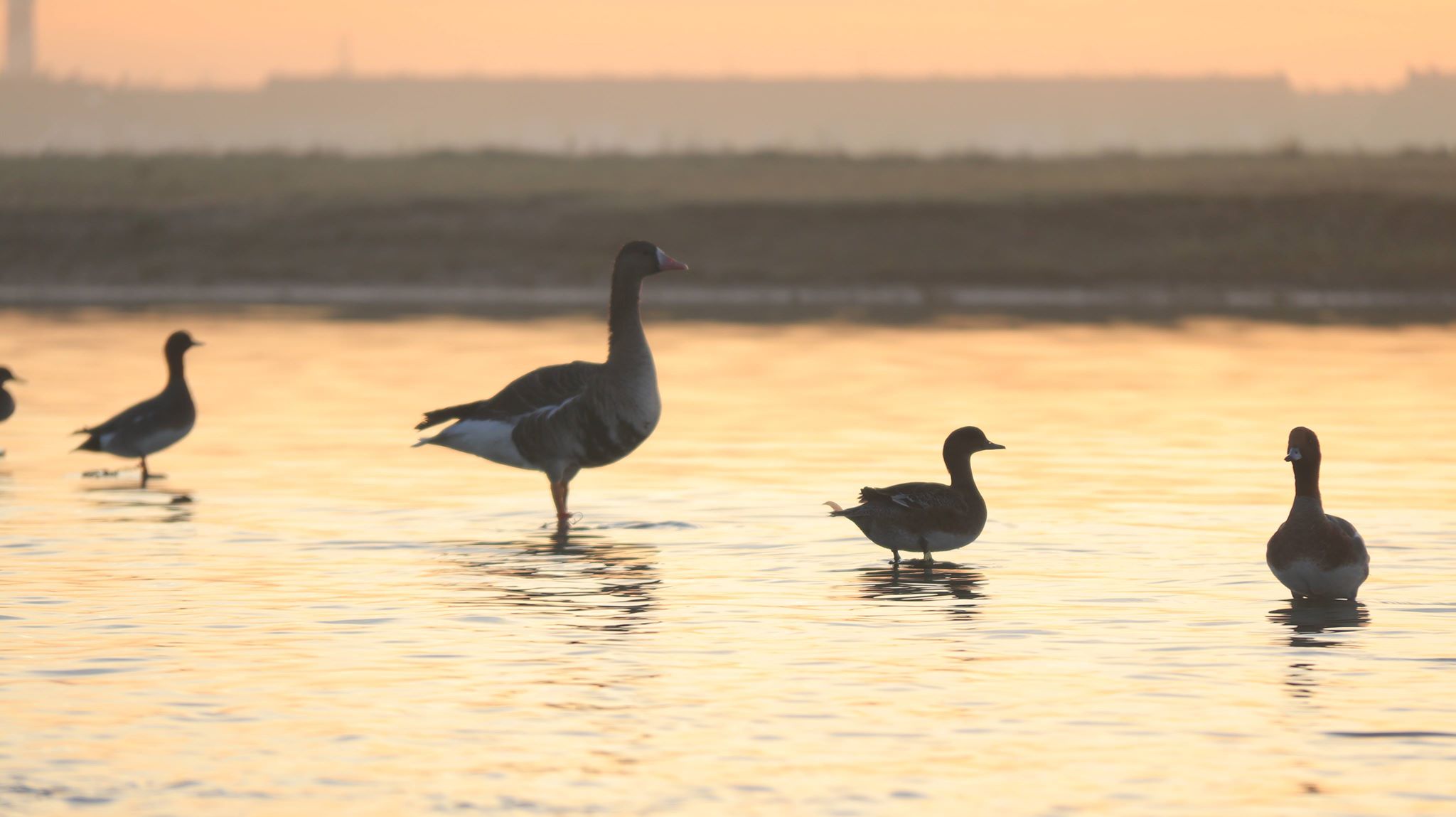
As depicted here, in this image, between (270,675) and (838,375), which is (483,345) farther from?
(270,675)

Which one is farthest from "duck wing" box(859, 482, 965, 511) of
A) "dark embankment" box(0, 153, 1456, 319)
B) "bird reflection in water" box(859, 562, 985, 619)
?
"dark embankment" box(0, 153, 1456, 319)

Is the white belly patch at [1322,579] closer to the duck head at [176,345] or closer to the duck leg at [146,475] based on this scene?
the duck leg at [146,475]

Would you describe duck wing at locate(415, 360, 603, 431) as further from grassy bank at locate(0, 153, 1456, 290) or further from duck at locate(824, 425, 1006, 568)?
grassy bank at locate(0, 153, 1456, 290)

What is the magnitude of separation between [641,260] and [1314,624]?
666 cm

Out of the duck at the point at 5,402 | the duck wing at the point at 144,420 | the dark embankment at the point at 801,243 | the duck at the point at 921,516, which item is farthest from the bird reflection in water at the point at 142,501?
the dark embankment at the point at 801,243

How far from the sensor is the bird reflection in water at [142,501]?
1591 cm

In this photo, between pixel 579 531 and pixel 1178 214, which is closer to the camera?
pixel 579 531

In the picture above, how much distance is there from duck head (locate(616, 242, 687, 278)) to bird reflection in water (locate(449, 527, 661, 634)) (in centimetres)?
222

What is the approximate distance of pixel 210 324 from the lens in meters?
38.9

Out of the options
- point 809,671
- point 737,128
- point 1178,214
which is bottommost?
point 809,671

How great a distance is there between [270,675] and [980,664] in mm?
3116

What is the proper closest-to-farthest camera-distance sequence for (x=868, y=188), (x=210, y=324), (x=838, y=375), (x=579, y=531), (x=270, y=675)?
1. (x=270, y=675)
2. (x=579, y=531)
3. (x=838, y=375)
4. (x=210, y=324)
5. (x=868, y=188)

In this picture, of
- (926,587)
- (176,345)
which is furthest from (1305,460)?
(176,345)

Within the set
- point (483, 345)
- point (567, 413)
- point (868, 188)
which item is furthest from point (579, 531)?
point (868, 188)
